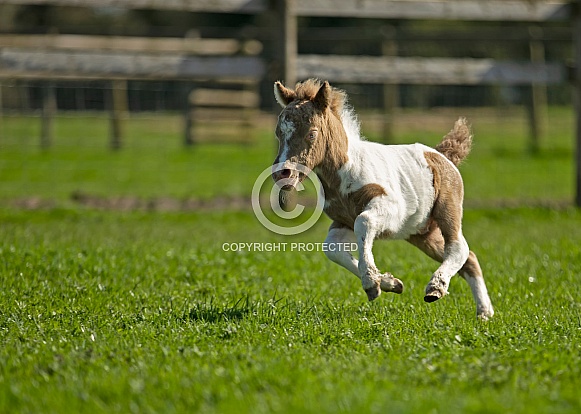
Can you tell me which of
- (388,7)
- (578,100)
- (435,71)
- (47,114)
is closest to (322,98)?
(388,7)

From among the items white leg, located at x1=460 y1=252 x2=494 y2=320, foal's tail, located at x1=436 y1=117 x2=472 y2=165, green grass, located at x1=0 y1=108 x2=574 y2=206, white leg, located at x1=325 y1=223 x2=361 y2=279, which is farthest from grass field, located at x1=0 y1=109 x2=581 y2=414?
green grass, located at x1=0 y1=108 x2=574 y2=206

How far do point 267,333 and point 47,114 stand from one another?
13219 millimetres

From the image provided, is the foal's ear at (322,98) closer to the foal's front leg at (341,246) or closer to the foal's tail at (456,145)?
the foal's front leg at (341,246)

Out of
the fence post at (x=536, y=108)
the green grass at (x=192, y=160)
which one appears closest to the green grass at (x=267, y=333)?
the green grass at (x=192, y=160)

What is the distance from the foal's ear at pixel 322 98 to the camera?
5.69 meters

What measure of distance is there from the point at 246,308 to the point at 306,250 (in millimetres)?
3646

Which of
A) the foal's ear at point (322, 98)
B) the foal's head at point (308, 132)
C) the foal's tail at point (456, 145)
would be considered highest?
the foal's ear at point (322, 98)

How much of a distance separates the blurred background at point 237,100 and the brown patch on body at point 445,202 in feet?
20.3

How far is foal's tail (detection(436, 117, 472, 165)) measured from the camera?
6688 mm

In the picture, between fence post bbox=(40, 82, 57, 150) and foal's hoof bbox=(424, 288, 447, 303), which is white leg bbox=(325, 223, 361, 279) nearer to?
foal's hoof bbox=(424, 288, 447, 303)

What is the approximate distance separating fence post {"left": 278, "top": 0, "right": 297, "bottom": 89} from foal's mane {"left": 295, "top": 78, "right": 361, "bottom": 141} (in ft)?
19.5

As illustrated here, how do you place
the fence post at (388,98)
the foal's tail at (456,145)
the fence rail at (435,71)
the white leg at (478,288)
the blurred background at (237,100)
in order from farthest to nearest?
the fence post at (388,98) → the fence rail at (435,71) → the blurred background at (237,100) → the foal's tail at (456,145) → the white leg at (478,288)

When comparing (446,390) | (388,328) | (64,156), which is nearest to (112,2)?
(64,156)

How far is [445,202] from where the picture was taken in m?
6.13
